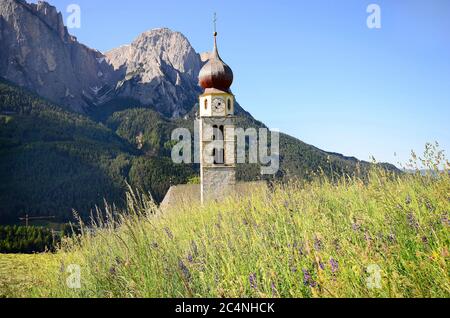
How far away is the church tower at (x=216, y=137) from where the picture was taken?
89.5 ft

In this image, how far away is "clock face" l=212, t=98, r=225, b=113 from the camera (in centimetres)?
2828

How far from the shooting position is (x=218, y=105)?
28.4 m

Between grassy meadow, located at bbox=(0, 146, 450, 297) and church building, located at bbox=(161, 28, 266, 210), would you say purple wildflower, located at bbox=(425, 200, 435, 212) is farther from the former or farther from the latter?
church building, located at bbox=(161, 28, 266, 210)

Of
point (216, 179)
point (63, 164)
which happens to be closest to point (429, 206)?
point (216, 179)

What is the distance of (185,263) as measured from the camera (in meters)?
4.19

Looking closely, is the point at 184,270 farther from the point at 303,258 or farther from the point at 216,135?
the point at 216,135

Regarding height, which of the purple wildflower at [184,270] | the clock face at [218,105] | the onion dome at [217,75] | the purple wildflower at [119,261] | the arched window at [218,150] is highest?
the onion dome at [217,75]

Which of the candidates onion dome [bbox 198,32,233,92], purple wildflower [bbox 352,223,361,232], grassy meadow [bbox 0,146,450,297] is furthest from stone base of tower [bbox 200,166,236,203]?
purple wildflower [bbox 352,223,361,232]

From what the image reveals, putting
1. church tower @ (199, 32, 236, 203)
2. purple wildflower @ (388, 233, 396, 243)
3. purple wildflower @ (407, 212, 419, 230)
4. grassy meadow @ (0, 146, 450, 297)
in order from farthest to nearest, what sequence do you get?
church tower @ (199, 32, 236, 203) → purple wildflower @ (407, 212, 419, 230) → purple wildflower @ (388, 233, 396, 243) → grassy meadow @ (0, 146, 450, 297)

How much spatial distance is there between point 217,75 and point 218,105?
8.77 ft

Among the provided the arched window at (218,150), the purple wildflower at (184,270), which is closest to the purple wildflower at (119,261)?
the purple wildflower at (184,270)

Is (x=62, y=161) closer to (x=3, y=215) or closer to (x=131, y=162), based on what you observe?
(x=131, y=162)

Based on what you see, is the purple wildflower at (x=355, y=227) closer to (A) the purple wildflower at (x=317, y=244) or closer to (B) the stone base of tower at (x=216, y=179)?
(A) the purple wildflower at (x=317, y=244)

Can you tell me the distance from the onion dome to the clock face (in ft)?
4.91
